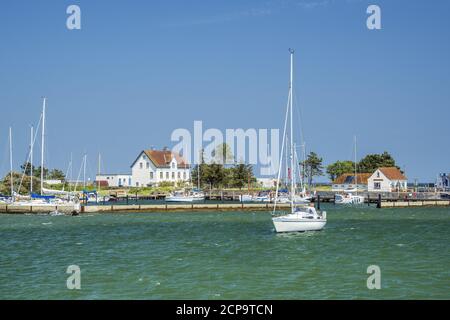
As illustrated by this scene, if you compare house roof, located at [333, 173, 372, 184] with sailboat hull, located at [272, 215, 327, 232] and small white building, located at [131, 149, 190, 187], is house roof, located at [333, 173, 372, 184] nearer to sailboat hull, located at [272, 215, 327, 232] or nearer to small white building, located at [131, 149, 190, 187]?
small white building, located at [131, 149, 190, 187]

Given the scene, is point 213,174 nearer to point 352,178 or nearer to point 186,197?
point 186,197

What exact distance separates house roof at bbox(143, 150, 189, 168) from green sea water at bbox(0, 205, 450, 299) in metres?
103

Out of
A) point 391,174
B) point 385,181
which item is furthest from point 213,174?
point 391,174

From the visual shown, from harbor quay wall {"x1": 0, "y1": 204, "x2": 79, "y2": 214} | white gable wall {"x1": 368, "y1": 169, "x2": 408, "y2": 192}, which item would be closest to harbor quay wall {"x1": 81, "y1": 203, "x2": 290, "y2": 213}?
harbor quay wall {"x1": 0, "y1": 204, "x2": 79, "y2": 214}

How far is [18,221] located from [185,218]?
69.5 ft

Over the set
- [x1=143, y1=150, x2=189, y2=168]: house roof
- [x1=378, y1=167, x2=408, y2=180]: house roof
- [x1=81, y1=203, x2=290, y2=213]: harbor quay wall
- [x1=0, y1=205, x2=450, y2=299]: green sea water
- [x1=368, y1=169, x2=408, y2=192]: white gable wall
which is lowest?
[x1=0, y1=205, x2=450, y2=299]: green sea water

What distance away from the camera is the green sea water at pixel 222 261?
96.3 feet

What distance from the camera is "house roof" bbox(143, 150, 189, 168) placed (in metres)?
170

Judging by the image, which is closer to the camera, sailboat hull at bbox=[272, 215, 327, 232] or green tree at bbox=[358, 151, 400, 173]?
sailboat hull at bbox=[272, 215, 327, 232]

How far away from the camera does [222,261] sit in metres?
38.9

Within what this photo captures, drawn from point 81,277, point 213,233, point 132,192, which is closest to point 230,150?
point 132,192

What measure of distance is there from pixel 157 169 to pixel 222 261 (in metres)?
132

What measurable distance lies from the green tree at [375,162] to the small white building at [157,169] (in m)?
59.1
